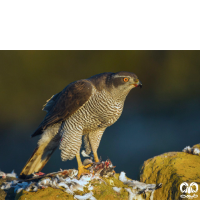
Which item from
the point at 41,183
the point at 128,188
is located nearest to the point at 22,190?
the point at 41,183

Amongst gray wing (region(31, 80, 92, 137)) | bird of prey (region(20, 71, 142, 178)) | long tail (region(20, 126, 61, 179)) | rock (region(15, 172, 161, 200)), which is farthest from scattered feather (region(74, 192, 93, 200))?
long tail (region(20, 126, 61, 179))

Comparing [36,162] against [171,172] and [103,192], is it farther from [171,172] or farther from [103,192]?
[171,172]

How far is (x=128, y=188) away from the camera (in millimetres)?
2953

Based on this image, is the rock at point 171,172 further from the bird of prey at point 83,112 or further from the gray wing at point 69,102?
the gray wing at point 69,102

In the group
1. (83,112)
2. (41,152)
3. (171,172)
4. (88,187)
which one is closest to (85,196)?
(88,187)

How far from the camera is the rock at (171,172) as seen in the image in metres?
2.75

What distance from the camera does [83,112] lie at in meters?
3.59

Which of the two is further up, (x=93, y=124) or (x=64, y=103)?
(x=64, y=103)

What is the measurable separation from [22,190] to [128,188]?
3.83ft

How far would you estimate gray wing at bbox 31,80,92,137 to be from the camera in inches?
142

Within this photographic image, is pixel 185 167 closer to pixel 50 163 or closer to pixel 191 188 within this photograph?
pixel 191 188

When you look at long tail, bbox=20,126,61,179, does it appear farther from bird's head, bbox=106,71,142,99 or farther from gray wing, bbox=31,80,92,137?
bird's head, bbox=106,71,142,99

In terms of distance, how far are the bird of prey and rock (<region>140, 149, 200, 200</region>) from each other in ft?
2.79

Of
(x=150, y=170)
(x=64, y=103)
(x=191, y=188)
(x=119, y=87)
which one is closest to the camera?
(x=191, y=188)
